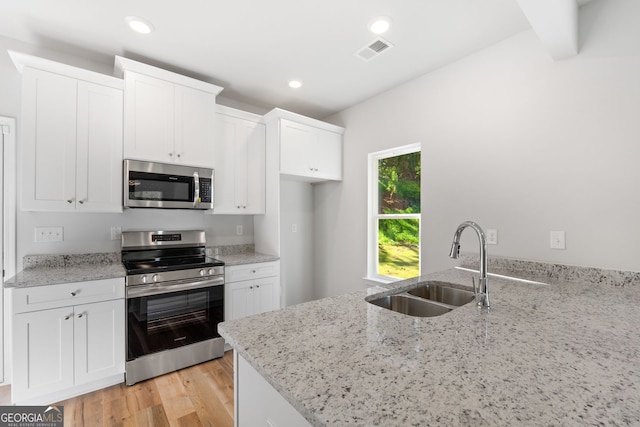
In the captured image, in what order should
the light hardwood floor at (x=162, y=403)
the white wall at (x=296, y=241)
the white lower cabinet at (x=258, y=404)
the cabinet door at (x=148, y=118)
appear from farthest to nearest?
the white wall at (x=296, y=241)
the cabinet door at (x=148, y=118)
the light hardwood floor at (x=162, y=403)
the white lower cabinet at (x=258, y=404)

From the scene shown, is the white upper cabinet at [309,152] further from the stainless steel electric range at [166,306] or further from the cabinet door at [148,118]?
the stainless steel electric range at [166,306]

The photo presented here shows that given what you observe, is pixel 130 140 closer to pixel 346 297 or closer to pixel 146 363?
pixel 146 363

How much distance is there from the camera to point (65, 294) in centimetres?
190

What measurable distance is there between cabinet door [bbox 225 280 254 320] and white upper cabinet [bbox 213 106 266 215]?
2.46 feet

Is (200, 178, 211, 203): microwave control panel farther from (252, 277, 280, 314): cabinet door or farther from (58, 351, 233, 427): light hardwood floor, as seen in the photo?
(58, 351, 233, 427): light hardwood floor

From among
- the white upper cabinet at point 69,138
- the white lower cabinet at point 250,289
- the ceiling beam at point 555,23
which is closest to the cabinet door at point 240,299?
the white lower cabinet at point 250,289

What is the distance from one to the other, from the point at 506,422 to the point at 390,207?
8.56 feet

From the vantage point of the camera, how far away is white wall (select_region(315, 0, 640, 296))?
163 centimetres

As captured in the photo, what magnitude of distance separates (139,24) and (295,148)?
1593 mm

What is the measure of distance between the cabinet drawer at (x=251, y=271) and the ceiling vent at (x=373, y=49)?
6.74 feet

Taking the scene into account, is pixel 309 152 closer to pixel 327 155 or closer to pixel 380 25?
pixel 327 155

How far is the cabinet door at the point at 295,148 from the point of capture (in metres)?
2.97

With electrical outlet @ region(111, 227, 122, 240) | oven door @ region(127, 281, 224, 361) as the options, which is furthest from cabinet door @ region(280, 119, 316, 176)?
electrical outlet @ region(111, 227, 122, 240)

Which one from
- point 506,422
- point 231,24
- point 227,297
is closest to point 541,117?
point 506,422
